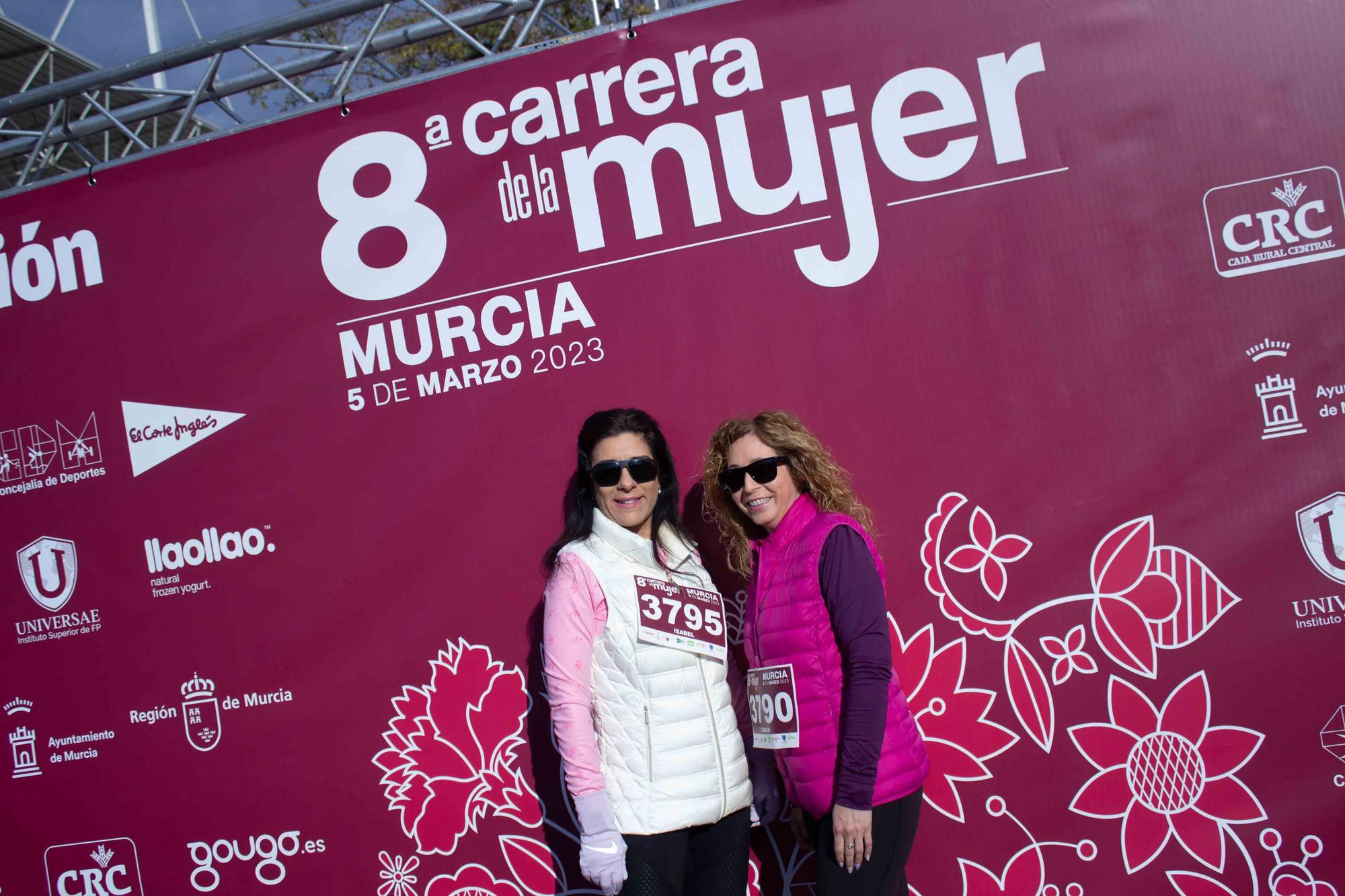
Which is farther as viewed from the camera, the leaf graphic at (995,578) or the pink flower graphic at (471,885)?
the pink flower graphic at (471,885)

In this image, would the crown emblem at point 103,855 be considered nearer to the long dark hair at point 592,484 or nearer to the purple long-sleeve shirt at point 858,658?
the long dark hair at point 592,484

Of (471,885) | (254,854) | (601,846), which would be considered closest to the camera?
(601,846)

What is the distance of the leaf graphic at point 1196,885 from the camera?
2.36 m

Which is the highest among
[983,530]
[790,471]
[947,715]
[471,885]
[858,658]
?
[790,471]

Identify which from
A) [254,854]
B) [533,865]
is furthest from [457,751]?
[254,854]

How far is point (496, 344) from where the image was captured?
8.87 ft

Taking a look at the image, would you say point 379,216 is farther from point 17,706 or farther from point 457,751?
point 17,706

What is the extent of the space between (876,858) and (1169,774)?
104cm

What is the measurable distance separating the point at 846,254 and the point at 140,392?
2203 millimetres

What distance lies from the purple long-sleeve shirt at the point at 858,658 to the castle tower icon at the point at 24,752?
2.63m

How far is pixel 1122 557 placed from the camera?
7.86 feet

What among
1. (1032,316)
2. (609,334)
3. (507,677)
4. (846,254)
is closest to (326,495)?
(507,677)

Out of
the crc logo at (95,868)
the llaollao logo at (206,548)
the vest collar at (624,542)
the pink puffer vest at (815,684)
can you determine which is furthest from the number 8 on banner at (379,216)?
the crc logo at (95,868)

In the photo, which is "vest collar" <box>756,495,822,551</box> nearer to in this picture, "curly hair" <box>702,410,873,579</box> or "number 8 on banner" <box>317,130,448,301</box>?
"curly hair" <box>702,410,873,579</box>
